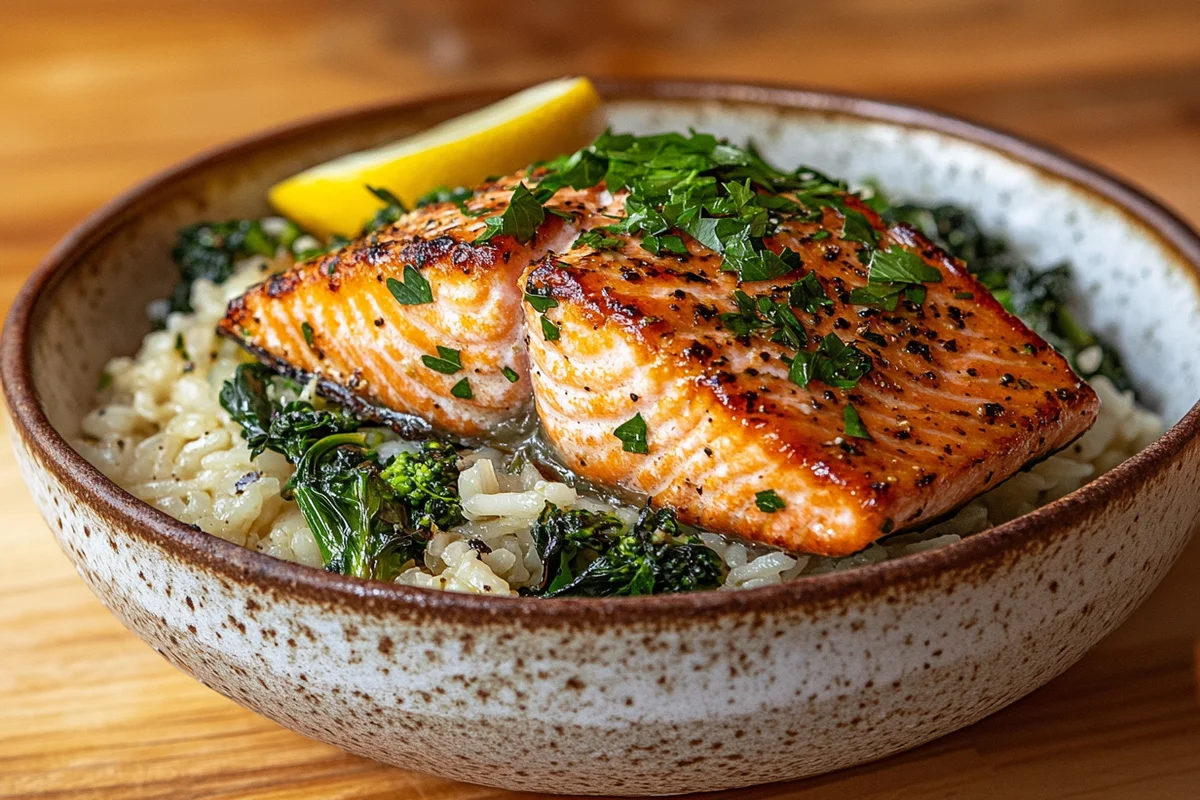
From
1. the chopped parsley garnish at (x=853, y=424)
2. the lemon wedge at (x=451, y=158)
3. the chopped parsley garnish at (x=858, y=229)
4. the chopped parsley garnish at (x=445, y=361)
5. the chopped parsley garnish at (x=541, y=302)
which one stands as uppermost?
the lemon wedge at (x=451, y=158)

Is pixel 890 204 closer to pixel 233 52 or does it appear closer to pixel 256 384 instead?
pixel 256 384

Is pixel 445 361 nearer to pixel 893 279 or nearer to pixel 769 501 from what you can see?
pixel 769 501

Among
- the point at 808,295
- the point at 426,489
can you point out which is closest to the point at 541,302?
the point at 426,489

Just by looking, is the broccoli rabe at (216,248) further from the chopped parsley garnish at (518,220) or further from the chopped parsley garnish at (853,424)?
the chopped parsley garnish at (853,424)

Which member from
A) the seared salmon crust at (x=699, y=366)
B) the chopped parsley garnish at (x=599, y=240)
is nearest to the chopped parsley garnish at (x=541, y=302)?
the seared salmon crust at (x=699, y=366)

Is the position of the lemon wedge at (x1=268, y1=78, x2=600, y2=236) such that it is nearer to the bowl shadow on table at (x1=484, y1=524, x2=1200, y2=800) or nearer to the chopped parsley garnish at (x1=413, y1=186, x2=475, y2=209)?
the chopped parsley garnish at (x1=413, y1=186, x2=475, y2=209)

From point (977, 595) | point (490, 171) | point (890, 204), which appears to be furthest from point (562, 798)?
point (890, 204)

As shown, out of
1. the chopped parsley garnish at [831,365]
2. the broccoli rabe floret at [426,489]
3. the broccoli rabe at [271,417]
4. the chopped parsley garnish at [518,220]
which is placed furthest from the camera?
the broccoli rabe at [271,417]
